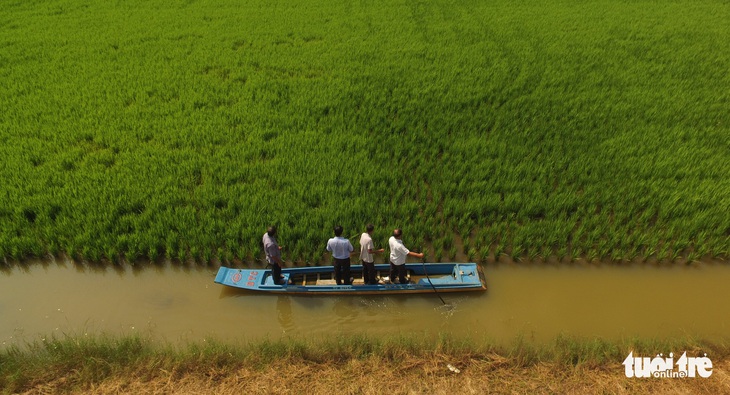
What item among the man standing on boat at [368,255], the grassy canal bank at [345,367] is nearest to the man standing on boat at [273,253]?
the grassy canal bank at [345,367]

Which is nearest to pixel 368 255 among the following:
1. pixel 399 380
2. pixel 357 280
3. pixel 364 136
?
pixel 357 280

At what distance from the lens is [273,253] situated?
4371 millimetres

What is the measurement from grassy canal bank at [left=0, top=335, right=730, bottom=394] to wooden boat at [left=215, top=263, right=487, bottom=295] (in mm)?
637

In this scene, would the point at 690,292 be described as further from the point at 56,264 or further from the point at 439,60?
the point at 56,264

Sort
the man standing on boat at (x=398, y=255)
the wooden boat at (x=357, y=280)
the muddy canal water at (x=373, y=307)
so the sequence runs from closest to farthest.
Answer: the man standing on boat at (x=398, y=255)
the muddy canal water at (x=373, y=307)
the wooden boat at (x=357, y=280)

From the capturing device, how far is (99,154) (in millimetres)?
6426

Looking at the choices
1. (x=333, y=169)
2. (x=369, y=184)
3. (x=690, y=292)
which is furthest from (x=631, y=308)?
(x=333, y=169)

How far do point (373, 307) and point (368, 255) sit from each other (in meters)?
0.74

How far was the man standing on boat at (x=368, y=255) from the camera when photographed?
4305 millimetres

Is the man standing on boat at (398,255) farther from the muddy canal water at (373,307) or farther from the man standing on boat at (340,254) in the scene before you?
the man standing on boat at (340,254)

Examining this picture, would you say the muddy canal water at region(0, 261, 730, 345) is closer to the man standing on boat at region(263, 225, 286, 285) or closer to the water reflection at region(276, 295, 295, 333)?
the water reflection at region(276, 295, 295, 333)

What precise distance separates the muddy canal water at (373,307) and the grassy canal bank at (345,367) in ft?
0.89

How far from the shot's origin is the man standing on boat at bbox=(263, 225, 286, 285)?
4300 mm

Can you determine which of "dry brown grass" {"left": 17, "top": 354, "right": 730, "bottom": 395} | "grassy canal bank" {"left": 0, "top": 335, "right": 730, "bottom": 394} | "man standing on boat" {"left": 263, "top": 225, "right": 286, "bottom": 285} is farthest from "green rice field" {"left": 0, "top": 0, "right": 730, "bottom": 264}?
"dry brown grass" {"left": 17, "top": 354, "right": 730, "bottom": 395}
